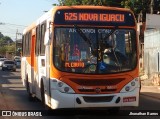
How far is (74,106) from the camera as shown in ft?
38.5

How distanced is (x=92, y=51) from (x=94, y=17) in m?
0.98

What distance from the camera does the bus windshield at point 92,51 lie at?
12.0 metres

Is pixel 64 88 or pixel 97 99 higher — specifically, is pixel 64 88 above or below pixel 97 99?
above

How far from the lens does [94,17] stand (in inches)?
490

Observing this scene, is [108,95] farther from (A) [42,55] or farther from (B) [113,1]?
(B) [113,1]

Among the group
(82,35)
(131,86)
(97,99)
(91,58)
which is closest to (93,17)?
(82,35)

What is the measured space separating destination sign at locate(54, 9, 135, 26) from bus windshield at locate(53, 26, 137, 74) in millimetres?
Answer: 189

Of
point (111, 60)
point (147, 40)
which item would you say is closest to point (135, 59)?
point (111, 60)

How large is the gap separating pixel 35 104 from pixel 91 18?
5876 millimetres

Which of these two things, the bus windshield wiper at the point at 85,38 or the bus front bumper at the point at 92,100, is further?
the bus windshield wiper at the point at 85,38

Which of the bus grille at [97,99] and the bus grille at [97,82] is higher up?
the bus grille at [97,82]

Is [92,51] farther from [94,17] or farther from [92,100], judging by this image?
[92,100]

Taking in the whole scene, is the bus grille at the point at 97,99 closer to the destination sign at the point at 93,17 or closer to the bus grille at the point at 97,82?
the bus grille at the point at 97,82

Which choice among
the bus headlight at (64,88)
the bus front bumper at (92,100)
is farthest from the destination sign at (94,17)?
the bus front bumper at (92,100)
